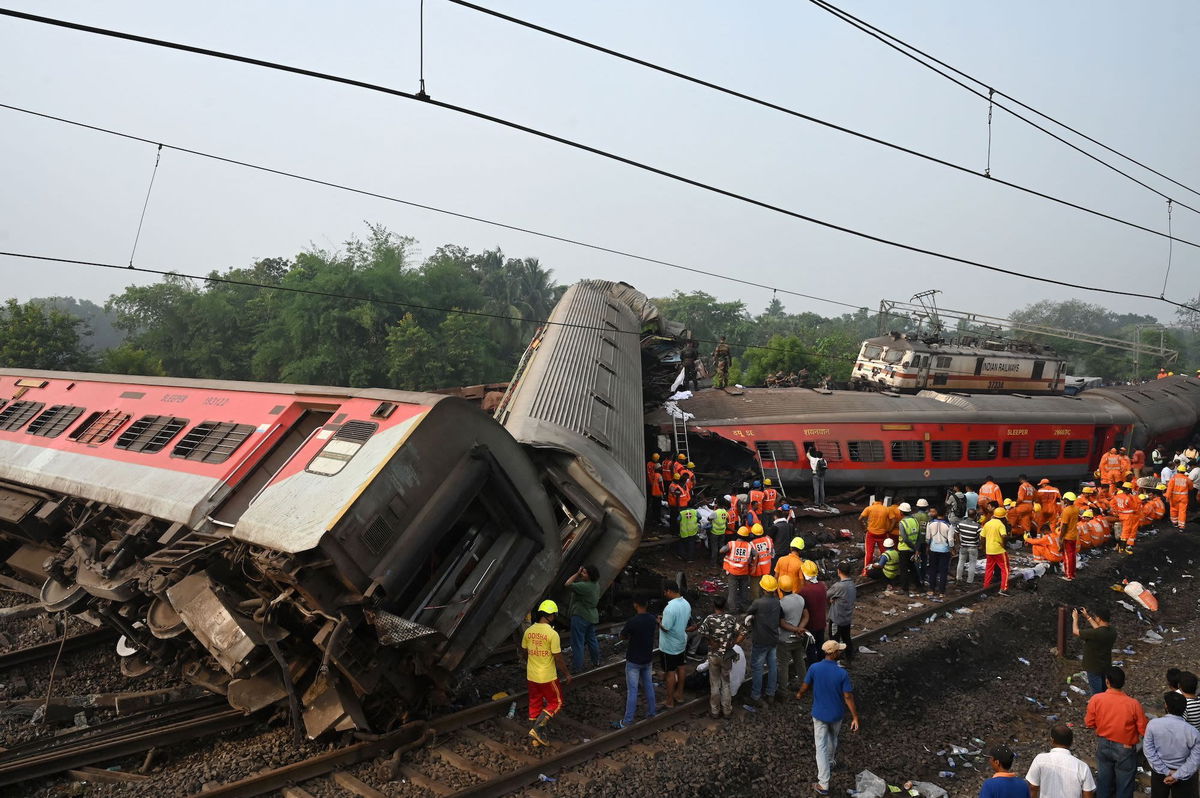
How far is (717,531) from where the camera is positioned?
13055mm

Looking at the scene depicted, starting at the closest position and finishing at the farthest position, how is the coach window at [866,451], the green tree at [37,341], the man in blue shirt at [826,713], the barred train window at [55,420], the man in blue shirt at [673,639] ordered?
the man in blue shirt at [826,713] → the man in blue shirt at [673,639] → the barred train window at [55,420] → the coach window at [866,451] → the green tree at [37,341]

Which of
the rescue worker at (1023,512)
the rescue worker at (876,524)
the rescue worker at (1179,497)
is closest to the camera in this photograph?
the rescue worker at (876,524)

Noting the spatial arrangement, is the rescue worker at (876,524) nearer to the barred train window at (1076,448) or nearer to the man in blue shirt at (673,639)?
the man in blue shirt at (673,639)

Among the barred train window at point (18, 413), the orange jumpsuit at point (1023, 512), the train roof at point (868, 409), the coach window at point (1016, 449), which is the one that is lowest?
the orange jumpsuit at point (1023, 512)

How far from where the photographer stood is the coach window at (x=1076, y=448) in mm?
20427

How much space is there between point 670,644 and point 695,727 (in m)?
0.81

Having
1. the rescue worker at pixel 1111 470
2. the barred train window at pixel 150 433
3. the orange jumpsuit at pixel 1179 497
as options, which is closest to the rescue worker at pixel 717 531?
the barred train window at pixel 150 433

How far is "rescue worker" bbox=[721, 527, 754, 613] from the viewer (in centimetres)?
991

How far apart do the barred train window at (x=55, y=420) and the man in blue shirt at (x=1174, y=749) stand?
1286 cm

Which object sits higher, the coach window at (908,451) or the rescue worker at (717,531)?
the coach window at (908,451)

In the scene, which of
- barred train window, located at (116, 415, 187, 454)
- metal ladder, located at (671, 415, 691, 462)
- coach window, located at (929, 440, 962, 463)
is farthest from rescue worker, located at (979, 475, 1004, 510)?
barred train window, located at (116, 415, 187, 454)

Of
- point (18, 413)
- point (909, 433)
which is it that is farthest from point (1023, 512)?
point (18, 413)

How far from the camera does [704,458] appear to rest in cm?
1808

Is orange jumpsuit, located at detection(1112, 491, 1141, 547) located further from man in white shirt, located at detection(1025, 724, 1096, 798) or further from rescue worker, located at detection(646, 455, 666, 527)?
man in white shirt, located at detection(1025, 724, 1096, 798)
